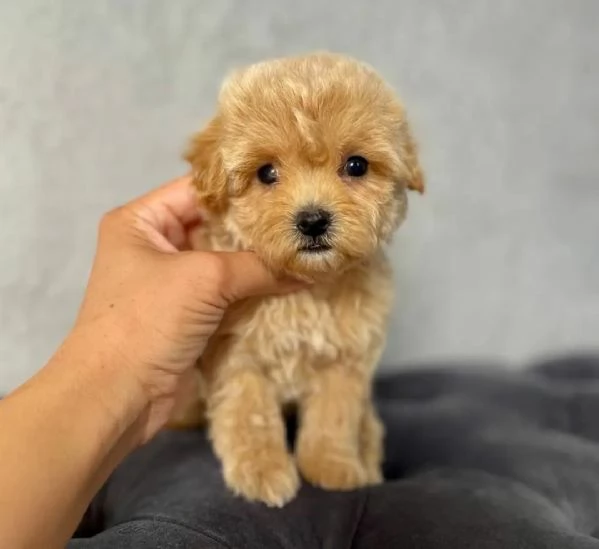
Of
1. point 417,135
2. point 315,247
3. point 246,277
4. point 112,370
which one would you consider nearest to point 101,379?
point 112,370

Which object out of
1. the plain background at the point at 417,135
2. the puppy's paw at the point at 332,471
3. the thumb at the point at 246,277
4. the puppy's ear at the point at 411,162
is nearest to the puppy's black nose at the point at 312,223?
the thumb at the point at 246,277

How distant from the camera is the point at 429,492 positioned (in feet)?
4.11

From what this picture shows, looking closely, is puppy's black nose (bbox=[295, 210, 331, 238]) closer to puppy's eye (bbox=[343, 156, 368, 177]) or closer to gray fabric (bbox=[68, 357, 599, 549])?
puppy's eye (bbox=[343, 156, 368, 177])

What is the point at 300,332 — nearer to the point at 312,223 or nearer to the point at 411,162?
the point at 312,223

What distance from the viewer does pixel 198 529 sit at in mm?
1120

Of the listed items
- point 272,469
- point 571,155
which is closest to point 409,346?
point 571,155

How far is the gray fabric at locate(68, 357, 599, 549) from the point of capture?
1115mm

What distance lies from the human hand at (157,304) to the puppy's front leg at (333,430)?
216 mm

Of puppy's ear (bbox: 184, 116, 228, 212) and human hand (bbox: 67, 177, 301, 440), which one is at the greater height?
puppy's ear (bbox: 184, 116, 228, 212)

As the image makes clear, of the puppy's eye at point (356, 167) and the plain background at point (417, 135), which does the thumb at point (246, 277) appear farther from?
→ the plain background at point (417, 135)

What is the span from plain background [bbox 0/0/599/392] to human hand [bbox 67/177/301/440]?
59 centimetres

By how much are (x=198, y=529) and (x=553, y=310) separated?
4.80ft

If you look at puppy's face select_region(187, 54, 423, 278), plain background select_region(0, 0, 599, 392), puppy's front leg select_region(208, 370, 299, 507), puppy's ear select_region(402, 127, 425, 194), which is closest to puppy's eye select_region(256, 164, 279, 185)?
puppy's face select_region(187, 54, 423, 278)

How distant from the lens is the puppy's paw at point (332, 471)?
132 cm
